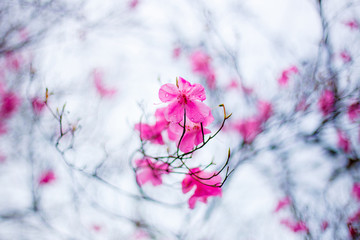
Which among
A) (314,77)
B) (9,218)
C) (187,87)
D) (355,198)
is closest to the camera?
(187,87)

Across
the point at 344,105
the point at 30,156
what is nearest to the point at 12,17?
the point at 30,156

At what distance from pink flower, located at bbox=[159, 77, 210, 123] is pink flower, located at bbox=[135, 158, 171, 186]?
69cm

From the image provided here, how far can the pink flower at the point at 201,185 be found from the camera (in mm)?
1885

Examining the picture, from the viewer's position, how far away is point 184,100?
160 centimetres

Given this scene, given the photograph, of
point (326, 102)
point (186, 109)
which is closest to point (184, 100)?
point (186, 109)

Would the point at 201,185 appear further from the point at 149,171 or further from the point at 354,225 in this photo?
the point at 354,225

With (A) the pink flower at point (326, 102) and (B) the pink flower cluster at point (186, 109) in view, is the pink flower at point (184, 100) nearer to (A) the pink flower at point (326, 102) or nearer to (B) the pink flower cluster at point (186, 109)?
(B) the pink flower cluster at point (186, 109)

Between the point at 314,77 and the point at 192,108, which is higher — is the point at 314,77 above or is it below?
below

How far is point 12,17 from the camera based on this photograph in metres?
3.35

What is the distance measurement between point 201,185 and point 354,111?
2.65 metres

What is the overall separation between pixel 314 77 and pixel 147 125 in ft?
8.17

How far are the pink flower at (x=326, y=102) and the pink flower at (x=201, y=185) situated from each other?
2225mm

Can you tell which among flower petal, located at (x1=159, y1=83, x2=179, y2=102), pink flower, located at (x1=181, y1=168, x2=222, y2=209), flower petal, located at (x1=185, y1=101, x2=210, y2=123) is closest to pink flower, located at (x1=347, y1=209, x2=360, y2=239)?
pink flower, located at (x1=181, y1=168, x2=222, y2=209)

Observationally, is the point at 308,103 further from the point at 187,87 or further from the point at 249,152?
the point at 187,87
